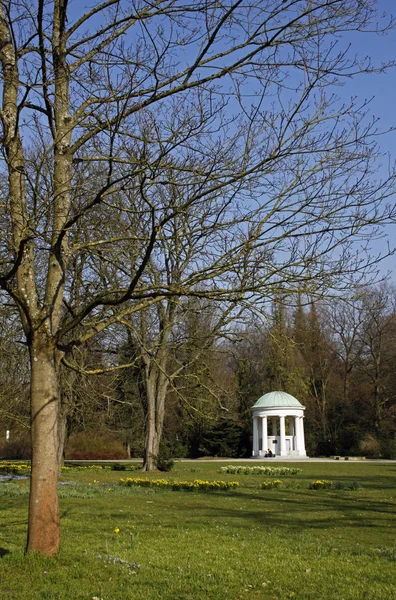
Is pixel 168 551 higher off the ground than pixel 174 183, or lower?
lower

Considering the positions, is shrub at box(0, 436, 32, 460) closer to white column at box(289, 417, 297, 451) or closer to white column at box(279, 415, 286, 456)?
white column at box(279, 415, 286, 456)

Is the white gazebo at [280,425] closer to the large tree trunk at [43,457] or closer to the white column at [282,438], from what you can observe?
the white column at [282,438]

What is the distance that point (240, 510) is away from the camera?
1292 centimetres

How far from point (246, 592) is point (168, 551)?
212 cm

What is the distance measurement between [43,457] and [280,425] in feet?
128

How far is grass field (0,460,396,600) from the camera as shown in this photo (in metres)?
5.75

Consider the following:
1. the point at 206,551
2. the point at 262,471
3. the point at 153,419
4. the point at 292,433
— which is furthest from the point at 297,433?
the point at 206,551

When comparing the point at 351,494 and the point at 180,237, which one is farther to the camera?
the point at 351,494

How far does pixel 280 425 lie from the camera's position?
1738 inches

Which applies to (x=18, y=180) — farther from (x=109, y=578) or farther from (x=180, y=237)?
(x=109, y=578)

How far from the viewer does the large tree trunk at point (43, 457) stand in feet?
21.0

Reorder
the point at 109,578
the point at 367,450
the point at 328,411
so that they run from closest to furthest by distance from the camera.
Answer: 1. the point at 109,578
2. the point at 367,450
3. the point at 328,411

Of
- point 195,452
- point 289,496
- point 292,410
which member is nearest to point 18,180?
point 289,496

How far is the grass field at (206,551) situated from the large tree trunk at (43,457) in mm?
250
